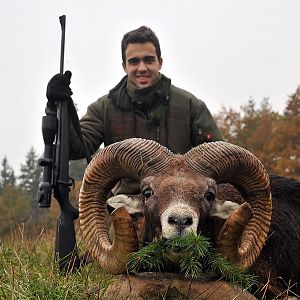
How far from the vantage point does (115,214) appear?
4516 mm

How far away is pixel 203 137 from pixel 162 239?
146 inches

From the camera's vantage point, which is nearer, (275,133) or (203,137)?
(203,137)

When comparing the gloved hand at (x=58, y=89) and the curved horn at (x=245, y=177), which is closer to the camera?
the curved horn at (x=245, y=177)

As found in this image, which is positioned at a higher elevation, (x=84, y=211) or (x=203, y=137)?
(x=203, y=137)

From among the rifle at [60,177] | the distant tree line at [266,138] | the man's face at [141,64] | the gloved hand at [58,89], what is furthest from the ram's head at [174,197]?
the distant tree line at [266,138]

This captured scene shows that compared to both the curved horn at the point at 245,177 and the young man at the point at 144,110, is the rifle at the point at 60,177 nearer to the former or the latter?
the young man at the point at 144,110

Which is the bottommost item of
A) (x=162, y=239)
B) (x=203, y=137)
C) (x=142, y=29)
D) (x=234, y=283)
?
(x=234, y=283)

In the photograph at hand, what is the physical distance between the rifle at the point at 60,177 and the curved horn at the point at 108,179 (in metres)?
0.97

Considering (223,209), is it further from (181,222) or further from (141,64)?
(141,64)

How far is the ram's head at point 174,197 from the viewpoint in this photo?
14.7 ft

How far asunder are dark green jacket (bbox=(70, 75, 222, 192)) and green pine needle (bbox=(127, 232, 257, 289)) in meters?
3.26

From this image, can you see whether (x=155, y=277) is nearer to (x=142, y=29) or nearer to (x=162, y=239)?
(x=162, y=239)

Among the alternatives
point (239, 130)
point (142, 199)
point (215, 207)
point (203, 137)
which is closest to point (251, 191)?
point (215, 207)

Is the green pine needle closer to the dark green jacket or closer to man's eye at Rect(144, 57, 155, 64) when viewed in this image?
the dark green jacket
